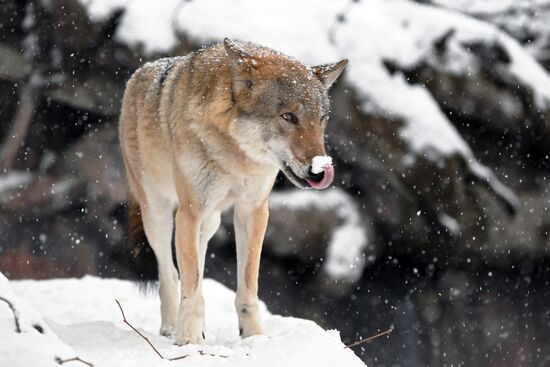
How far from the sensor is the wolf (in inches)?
148

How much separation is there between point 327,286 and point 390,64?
8.98 feet

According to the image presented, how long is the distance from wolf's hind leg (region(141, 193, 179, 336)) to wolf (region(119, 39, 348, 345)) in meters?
0.31

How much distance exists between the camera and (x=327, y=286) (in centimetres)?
889

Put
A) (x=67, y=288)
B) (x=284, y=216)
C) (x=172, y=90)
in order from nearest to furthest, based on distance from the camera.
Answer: (x=172, y=90) → (x=67, y=288) → (x=284, y=216)

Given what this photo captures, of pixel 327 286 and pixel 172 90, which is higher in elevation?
pixel 172 90

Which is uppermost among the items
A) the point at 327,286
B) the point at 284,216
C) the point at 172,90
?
the point at 172,90

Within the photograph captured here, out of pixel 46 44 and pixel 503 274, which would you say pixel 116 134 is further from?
pixel 503 274

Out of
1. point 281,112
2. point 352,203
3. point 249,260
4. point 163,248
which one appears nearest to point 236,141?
point 281,112

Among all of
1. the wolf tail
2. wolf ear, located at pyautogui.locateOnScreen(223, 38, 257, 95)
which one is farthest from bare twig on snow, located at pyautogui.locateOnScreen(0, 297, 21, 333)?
the wolf tail

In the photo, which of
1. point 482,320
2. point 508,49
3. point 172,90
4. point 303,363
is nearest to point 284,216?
point 482,320

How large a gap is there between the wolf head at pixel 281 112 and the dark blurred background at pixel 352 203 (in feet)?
15.8

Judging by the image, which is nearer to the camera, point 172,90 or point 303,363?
point 303,363

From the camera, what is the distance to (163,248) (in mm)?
4801

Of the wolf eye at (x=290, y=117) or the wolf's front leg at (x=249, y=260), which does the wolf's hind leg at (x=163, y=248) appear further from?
the wolf eye at (x=290, y=117)
